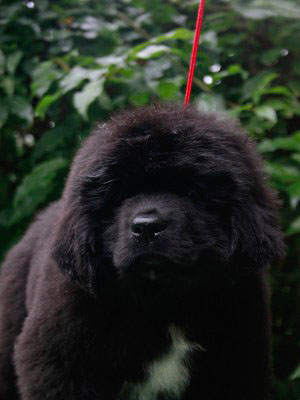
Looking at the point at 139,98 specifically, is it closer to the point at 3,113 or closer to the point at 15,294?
the point at 3,113

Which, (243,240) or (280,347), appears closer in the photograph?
(243,240)

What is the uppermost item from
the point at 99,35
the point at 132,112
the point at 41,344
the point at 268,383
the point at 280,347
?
the point at 132,112

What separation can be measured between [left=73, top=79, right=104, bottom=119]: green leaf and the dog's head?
124cm

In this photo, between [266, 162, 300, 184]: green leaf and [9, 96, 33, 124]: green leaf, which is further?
[9, 96, 33, 124]: green leaf

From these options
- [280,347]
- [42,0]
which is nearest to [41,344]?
[280,347]

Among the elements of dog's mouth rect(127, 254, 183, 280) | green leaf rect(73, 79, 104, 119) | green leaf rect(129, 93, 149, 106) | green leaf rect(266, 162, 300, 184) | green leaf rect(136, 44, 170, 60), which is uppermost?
green leaf rect(136, 44, 170, 60)

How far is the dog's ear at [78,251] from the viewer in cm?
263

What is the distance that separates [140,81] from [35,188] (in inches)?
37.9

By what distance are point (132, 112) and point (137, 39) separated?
2.23m

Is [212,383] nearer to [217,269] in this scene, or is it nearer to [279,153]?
[217,269]

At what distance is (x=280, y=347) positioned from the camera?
430 cm

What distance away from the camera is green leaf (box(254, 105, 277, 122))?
395 centimetres

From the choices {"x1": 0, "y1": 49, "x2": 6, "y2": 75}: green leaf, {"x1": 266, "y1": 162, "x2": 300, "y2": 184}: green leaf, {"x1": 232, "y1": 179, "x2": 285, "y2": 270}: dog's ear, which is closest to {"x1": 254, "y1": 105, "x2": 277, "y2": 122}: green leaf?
{"x1": 266, "y1": 162, "x2": 300, "y2": 184}: green leaf

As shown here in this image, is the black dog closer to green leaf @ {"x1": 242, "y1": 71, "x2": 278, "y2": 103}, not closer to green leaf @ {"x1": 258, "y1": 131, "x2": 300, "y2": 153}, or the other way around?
green leaf @ {"x1": 258, "y1": 131, "x2": 300, "y2": 153}
